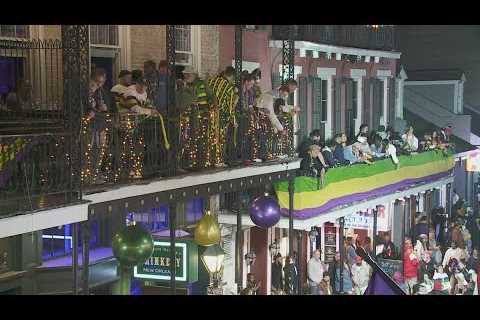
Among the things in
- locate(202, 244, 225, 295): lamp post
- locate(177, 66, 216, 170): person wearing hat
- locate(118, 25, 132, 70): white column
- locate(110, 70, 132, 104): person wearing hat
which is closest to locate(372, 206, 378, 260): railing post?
locate(202, 244, 225, 295): lamp post

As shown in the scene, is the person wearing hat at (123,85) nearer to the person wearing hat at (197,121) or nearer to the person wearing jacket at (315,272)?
the person wearing hat at (197,121)

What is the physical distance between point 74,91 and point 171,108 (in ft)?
6.40

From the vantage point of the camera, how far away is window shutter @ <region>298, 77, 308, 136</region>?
15.0m

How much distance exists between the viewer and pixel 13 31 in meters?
8.55

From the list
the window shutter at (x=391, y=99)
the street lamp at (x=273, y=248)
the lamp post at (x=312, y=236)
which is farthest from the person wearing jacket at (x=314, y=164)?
the window shutter at (x=391, y=99)

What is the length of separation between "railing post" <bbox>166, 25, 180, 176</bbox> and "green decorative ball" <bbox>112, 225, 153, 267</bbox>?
1458 mm

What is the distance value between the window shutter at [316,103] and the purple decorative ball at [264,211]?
5.85m

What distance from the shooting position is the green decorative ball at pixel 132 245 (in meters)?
7.20

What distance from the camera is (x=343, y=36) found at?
1666 cm

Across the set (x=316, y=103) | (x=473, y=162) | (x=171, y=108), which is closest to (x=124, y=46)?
(x=171, y=108)
